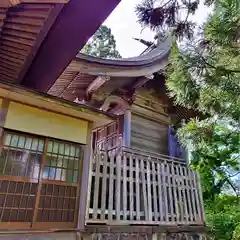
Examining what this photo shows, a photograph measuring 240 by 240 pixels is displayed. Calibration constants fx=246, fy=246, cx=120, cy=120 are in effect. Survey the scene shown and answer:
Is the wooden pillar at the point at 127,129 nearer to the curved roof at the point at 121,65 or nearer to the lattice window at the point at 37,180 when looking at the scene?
the curved roof at the point at 121,65

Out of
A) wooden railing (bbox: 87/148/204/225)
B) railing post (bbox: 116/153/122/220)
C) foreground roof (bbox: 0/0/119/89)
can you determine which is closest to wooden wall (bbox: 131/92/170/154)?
wooden railing (bbox: 87/148/204/225)

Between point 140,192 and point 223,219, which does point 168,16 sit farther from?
point 223,219

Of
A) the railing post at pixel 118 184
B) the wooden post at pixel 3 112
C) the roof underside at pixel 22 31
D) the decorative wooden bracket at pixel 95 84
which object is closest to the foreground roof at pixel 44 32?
the roof underside at pixel 22 31

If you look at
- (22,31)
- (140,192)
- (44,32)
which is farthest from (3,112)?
(140,192)

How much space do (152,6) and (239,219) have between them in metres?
7.78

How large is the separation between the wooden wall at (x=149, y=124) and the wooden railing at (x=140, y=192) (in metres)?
0.60

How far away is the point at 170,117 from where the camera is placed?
7.70 meters

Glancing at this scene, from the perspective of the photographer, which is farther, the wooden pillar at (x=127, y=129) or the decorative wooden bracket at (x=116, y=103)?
the decorative wooden bracket at (x=116, y=103)

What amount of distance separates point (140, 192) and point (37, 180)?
2.34 meters

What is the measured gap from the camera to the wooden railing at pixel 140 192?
443cm

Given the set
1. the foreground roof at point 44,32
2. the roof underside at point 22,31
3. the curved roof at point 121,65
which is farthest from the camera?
the curved roof at point 121,65

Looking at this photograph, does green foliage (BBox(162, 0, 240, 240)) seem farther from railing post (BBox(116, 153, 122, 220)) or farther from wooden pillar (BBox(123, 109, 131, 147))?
wooden pillar (BBox(123, 109, 131, 147))

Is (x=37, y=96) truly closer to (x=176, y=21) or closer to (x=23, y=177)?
(x=23, y=177)

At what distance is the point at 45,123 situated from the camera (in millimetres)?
3852
